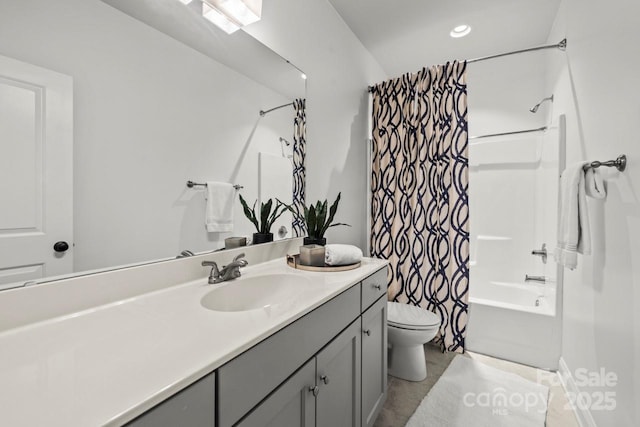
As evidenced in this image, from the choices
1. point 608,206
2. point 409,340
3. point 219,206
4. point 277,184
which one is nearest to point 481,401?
point 409,340

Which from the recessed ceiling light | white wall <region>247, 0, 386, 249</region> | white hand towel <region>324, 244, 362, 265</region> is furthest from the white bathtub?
the recessed ceiling light

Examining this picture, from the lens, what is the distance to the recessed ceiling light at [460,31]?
2.22m

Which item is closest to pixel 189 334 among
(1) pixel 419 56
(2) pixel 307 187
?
(2) pixel 307 187

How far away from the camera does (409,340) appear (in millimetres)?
1794

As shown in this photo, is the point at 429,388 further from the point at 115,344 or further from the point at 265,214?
the point at 115,344

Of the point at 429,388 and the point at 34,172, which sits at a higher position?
the point at 34,172

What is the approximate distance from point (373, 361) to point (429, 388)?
2.23 feet

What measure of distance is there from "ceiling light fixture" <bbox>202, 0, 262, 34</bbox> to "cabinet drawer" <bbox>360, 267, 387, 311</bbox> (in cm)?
126

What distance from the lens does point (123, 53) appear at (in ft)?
3.00

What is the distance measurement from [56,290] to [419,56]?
2.96 metres

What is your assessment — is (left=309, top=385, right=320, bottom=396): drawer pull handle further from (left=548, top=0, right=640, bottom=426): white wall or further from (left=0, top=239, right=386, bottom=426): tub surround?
(left=548, top=0, right=640, bottom=426): white wall

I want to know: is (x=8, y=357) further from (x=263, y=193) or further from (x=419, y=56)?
(x=419, y=56)

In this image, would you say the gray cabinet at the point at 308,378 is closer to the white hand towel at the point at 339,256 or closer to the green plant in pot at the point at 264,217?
the white hand towel at the point at 339,256

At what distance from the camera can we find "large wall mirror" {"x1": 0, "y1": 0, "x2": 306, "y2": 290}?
72 centimetres
